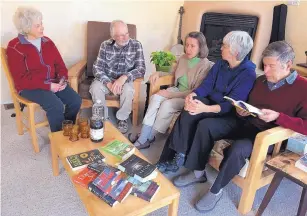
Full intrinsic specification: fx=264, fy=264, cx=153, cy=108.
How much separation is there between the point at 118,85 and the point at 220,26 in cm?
160

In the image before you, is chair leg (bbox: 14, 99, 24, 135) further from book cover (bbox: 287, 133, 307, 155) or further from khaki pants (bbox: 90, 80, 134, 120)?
book cover (bbox: 287, 133, 307, 155)

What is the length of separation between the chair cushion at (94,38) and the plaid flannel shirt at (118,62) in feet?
0.70

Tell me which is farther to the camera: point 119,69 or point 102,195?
point 119,69

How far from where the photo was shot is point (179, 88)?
221 centimetres

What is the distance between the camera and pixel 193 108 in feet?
5.70

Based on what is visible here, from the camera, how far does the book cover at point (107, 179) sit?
1203mm

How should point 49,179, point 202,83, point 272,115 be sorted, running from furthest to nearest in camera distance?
point 202,83 < point 49,179 < point 272,115

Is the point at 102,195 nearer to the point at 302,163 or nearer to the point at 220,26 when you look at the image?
the point at 302,163

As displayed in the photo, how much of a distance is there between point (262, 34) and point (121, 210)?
2437mm

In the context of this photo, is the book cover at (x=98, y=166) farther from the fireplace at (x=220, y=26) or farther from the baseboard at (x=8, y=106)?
the fireplace at (x=220, y=26)

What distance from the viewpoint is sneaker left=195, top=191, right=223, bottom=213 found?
1.60m

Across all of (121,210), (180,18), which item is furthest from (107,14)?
(121,210)

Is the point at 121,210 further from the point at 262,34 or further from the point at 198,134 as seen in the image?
the point at 262,34

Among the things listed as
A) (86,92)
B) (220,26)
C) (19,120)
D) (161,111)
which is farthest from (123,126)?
(220,26)
